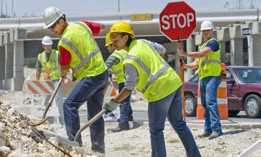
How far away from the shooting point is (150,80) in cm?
835

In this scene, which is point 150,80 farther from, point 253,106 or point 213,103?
point 253,106

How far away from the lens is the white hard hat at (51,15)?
973 cm

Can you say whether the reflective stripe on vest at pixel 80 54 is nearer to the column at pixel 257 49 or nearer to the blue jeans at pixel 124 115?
the blue jeans at pixel 124 115

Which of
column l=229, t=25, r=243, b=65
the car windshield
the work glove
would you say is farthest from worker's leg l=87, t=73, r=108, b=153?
column l=229, t=25, r=243, b=65

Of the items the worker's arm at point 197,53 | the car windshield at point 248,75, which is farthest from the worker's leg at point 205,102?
the car windshield at point 248,75

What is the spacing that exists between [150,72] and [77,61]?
181 cm

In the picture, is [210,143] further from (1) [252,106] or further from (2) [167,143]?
(1) [252,106]

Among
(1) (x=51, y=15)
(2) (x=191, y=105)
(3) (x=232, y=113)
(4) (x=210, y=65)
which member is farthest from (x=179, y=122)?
(3) (x=232, y=113)

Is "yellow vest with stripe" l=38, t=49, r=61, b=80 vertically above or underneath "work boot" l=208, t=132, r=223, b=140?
above

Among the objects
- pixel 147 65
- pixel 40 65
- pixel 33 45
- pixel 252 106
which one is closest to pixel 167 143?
pixel 147 65

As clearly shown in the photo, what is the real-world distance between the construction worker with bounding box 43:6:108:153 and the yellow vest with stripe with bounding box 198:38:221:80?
2384 millimetres

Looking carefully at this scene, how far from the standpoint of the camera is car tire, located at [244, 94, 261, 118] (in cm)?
1878

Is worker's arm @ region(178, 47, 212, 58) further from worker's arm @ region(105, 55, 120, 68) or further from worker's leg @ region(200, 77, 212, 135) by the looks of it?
worker's arm @ region(105, 55, 120, 68)

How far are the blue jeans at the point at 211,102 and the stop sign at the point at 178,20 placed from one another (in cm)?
117
